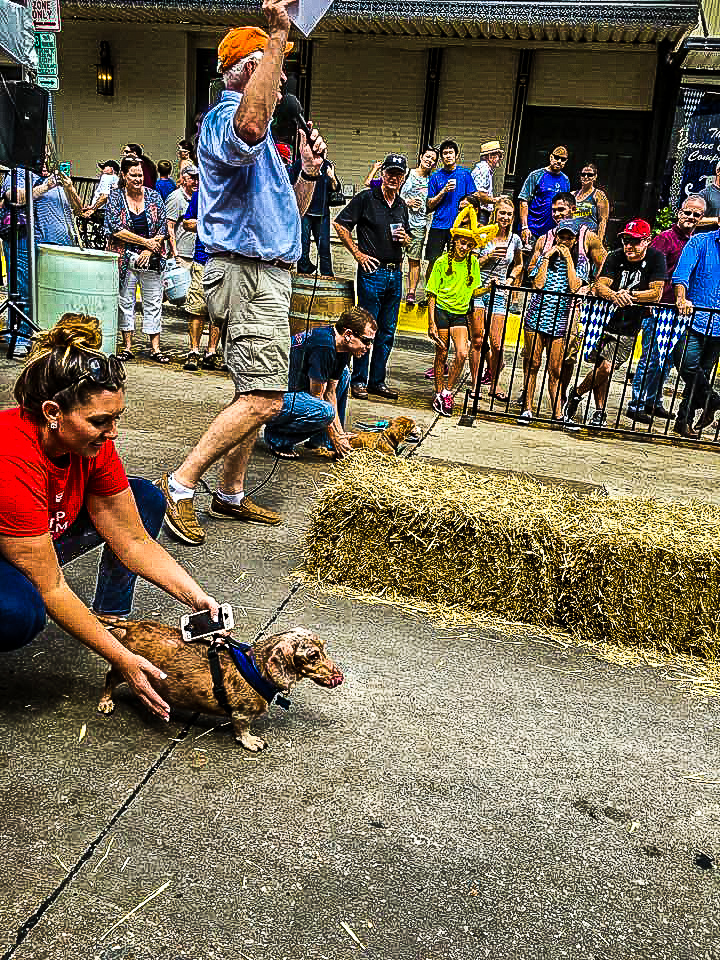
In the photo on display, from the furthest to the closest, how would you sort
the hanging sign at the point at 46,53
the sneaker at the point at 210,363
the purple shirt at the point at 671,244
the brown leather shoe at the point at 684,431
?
the purple shirt at the point at 671,244 → the sneaker at the point at 210,363 → the brown leather shoe at the point at 684,431 → the hanging sign at the point at 46,53

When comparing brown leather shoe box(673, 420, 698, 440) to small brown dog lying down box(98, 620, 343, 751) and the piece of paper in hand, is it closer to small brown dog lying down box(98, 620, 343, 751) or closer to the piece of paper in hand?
the piece of paper in hand

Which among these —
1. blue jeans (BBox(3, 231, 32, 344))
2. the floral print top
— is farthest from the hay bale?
the floral print top

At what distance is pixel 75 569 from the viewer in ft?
13.7

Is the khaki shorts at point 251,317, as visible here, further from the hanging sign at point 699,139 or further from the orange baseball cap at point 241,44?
the hanging sign at point 699,139

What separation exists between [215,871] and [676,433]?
6832mm

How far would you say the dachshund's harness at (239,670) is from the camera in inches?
112

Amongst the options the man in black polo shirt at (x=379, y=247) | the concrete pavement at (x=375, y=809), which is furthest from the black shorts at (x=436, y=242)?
the concrete pavement at (x=375, y=809)

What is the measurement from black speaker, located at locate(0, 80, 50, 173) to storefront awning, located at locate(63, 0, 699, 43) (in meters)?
7.34

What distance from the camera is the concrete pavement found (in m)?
2.28

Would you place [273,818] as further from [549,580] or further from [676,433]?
[676,433]

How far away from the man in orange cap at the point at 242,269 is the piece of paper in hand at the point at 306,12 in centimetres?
33

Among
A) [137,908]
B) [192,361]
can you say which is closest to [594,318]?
[192,361]

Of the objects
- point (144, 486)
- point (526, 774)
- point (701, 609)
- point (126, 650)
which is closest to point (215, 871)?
point (126, 650)

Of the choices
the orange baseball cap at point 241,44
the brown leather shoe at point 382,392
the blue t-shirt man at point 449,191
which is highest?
the orange baseball cap at point 241,44
